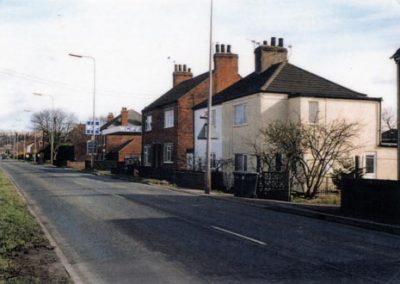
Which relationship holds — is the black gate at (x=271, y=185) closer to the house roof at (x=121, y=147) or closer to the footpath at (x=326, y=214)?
the footpath at (x=326, y=214)

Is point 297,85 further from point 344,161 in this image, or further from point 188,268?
point 188,268

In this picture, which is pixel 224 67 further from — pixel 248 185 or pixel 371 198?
pixel 371 198

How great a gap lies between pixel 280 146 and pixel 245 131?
23.4 feet

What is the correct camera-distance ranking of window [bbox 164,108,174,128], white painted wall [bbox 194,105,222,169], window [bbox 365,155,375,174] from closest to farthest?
window [bbox 365,155,375,174], white painted wall [bbox 194,105,222,169], window [bbox 164,108,174,128]

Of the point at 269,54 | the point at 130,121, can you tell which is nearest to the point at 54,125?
the point at 130,121

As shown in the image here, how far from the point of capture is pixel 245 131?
32500 millimetres

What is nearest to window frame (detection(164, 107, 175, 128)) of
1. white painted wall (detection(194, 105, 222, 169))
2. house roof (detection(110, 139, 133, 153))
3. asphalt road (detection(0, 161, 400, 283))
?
white painted wall (detection(194, 105, 222, 169))

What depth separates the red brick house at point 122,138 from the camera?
6856cm

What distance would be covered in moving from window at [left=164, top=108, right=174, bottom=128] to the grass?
31.0 meters

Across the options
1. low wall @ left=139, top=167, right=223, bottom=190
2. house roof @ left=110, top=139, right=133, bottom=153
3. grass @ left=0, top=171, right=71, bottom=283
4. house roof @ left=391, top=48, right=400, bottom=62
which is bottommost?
grass @ left=0, top=171, right=71, bottom=283

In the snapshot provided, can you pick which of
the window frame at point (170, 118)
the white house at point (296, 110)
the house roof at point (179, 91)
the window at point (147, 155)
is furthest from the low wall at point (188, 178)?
the window at point (147, 155)

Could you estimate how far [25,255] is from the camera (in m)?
9.24

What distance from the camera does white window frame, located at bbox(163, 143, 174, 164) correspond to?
43.8 metres

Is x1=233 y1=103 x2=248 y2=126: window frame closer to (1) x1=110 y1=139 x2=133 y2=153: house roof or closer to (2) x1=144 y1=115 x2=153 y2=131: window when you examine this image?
(2) x1=144 y1=115 x2=153 y2=131: window
